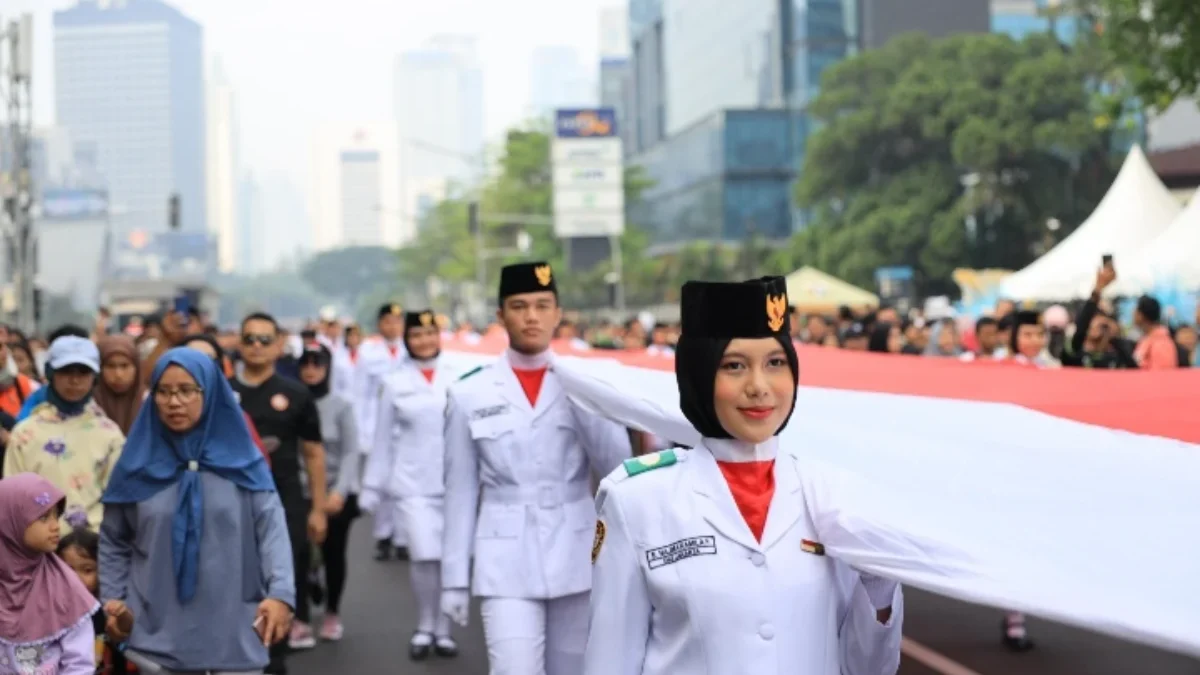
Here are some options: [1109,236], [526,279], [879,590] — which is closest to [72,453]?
[526,279]

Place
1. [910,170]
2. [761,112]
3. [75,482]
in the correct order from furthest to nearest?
[761,112] → [910,170] → [75,482]

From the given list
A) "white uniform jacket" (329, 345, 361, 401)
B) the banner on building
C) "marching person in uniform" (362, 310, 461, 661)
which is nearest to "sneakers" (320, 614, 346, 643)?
"marching person in uniform" (362, 310, 461, 661)

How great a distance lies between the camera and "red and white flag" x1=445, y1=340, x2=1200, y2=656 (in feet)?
11.4

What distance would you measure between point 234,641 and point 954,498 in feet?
9.65

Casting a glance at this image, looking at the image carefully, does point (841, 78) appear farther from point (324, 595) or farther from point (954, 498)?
point (954, 498)

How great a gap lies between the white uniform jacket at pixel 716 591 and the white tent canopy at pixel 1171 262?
628 inches

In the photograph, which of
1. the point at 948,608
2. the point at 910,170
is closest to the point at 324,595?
the point at 948,608

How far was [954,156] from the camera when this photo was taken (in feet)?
190

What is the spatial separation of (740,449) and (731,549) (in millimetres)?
210

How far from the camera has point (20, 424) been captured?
837 centimetres

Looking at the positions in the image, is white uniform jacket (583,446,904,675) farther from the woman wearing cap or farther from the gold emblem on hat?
the woman wearing cap

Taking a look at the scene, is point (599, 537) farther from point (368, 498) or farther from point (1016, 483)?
point (368, 498)

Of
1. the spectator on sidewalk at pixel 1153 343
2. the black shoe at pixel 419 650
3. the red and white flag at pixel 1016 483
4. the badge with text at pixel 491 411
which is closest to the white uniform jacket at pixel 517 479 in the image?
the badge with text at pixel 491 411

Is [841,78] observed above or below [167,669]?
above
